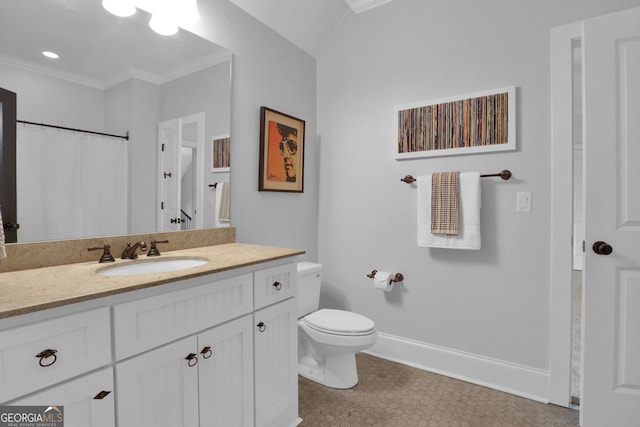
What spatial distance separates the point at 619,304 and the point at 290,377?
163 centimetres

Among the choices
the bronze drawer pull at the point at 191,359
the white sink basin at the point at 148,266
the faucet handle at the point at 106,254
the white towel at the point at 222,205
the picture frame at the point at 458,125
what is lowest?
the bronze drawer pull at the point at 191,359

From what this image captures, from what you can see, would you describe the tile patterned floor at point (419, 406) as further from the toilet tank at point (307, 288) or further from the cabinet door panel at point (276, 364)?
the toilet tank at point (307, 288)

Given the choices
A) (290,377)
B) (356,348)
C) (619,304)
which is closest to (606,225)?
(619,304)

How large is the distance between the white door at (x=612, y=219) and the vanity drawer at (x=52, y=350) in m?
2.06

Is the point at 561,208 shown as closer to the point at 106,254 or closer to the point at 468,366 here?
the point at 468,366

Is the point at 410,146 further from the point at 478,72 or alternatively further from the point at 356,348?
the point at 356,348

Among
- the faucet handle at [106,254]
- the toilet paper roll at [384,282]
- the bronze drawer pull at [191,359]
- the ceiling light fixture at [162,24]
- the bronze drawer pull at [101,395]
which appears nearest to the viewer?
the bronze drawer pull at [101,395]

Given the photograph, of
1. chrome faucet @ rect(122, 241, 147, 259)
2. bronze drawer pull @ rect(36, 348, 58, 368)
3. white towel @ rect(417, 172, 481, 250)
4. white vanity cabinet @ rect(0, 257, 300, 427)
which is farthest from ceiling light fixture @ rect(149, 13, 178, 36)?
white towel @ rect(417, 172, 481, 250)

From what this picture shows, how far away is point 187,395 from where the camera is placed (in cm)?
114

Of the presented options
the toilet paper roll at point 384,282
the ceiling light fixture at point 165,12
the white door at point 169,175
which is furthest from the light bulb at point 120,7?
the toilet paper roll at point 384,282

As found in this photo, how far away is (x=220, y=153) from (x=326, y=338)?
4.17 ft

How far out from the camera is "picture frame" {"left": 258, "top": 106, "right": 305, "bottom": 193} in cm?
222

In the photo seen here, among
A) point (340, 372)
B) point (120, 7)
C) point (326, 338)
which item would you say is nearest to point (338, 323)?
point (326, 338)

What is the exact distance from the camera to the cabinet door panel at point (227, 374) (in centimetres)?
121
